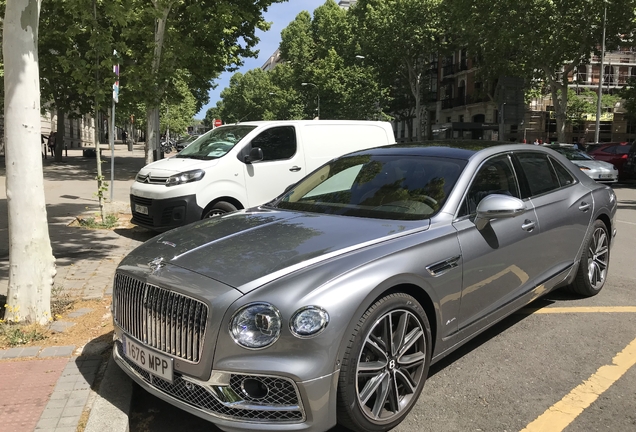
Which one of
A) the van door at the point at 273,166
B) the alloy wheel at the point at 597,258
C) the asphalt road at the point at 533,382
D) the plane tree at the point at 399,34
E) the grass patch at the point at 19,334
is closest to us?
the asphalt road at the point at 533,382

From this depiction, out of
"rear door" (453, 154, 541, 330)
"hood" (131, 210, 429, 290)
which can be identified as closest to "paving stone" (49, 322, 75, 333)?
"hood" (131, 210, 429, 290)

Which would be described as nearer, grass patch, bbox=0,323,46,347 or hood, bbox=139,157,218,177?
grass patch, bbox=0,323,46,347

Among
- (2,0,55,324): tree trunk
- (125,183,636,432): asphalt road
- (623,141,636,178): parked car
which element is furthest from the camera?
(623,141,636,178): parked car

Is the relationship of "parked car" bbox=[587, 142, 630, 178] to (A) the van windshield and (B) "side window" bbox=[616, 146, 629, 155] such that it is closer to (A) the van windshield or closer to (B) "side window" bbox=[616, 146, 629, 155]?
(B) "side window" bbox=[616, 146, 629, 155]

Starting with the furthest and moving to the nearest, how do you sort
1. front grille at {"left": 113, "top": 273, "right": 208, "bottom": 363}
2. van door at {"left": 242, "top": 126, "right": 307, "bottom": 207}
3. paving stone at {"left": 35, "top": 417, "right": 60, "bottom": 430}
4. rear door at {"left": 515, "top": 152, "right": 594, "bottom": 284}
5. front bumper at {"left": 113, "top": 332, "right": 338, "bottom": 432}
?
van door at {"left": 242, "top": 126, "right": 307, "bottom": 207}
rear door at {"left": 515, "top": 152, "right": 594, "bottom": 284}
paving stone at {"left": 35, "top": 417, "right": 60, "bottom": 430}
front grille at {"left": 113, "top": 273, "right": 208, "bottom": 363}
front bumper at {"left": 113, "top": 332, "right": 338, "bottom": 432}

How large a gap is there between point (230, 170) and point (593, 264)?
5086mm

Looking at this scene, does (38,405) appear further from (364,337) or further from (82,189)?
(82,189)

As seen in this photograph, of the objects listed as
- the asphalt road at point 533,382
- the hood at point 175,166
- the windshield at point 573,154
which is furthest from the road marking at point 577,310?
the windshield at point 573,154

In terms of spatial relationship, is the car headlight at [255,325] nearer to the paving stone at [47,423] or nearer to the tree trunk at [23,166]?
the paving stone at [47,423]

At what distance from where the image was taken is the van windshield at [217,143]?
869cm

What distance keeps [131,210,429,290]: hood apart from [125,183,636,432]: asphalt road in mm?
957

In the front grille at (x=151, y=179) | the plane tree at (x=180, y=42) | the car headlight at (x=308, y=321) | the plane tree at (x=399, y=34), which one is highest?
the plane tree at (x=399, y=34)

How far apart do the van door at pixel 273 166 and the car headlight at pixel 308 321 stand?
237 inches

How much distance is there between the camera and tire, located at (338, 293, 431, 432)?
9.10 feet
